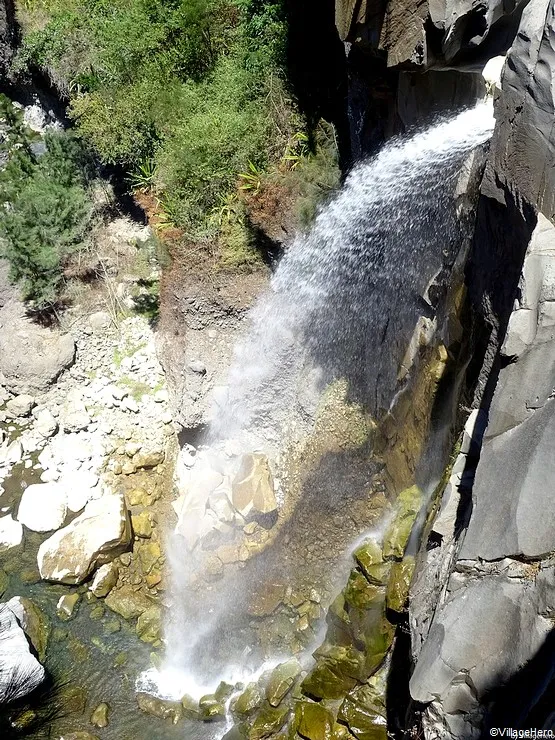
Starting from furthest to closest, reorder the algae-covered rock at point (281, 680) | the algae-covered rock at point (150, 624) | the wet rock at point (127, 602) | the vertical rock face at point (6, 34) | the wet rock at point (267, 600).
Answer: the vertical rock face at point (6, 34) → the wet rock at point (127, 602) → the algae-covered rock at point (150, 624) → the wet rock at point (267, 600) → the algae-covered rock at point (281, 680)

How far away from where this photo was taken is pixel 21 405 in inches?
423

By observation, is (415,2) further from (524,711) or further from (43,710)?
(43,710)

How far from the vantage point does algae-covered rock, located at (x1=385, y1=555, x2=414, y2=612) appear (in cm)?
602

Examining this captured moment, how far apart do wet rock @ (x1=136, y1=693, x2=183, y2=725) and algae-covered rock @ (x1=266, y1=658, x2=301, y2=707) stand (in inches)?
50.3

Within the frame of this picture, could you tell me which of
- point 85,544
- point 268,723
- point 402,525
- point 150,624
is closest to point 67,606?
point 85,544

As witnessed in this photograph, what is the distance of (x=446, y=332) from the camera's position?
250 inches

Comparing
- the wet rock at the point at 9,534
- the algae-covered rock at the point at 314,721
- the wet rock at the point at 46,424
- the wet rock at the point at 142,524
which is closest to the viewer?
the algae-covered rock at the point at 314,721

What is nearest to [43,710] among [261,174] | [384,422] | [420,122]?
[384,422]

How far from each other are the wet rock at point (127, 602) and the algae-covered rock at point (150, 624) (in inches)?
3.4

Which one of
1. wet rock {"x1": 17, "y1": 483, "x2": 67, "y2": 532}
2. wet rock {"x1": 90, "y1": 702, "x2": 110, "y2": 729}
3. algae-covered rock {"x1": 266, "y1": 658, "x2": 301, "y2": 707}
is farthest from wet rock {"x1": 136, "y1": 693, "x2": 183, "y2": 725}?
wet rock {"x1": 17, "y1": 483, "x2": 67, "y2": 532}

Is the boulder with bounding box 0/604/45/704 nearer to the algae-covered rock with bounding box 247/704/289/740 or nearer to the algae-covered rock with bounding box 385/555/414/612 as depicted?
the algae-covered rock with bounding box 247/704/289/740

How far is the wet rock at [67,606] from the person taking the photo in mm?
8516

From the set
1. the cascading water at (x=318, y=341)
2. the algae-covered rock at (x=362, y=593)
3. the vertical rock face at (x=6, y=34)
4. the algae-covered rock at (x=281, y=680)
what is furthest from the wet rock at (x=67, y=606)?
the vertical rock face at (x=6, y=34)

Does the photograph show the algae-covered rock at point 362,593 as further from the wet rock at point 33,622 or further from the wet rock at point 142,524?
the wet rock at point 33,622
